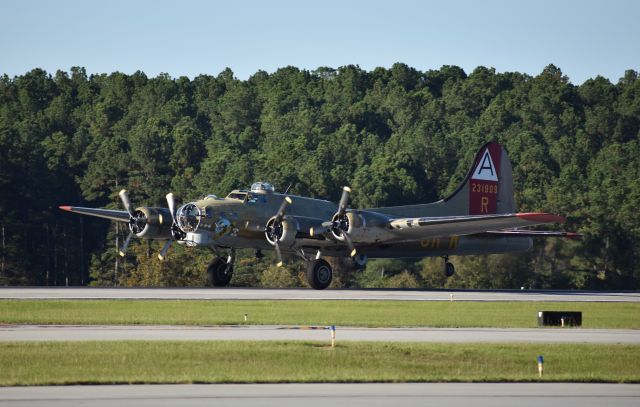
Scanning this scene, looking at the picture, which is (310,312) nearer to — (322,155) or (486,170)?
(486,170)

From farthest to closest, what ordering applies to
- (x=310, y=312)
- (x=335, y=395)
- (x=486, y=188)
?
1. (x=486, y=188)
2. (x=310, y=312)
3. (x=335, y=395)

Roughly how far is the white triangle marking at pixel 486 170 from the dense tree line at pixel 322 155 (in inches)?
587

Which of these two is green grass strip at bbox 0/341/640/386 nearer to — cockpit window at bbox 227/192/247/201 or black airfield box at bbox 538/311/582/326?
black airfield box at bbox 538/311/582/326

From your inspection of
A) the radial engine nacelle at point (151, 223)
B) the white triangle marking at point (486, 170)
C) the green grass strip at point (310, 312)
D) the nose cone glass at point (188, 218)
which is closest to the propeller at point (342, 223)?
the nose cone glass at point (188, 218)

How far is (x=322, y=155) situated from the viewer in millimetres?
134500

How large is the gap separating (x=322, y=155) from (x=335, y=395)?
113 metres

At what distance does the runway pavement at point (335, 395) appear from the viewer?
2055 cm

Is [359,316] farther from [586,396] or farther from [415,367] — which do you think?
[586,396]

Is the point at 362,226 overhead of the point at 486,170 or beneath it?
beneath

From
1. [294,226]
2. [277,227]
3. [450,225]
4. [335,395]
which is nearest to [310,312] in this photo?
[294,226]

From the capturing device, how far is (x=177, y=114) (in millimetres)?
175625

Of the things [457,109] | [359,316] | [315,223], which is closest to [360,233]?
[315,223]

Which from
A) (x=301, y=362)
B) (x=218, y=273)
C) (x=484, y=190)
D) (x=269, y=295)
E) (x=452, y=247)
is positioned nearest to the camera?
(x=301, y=362)

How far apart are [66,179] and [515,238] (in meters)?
76.2
